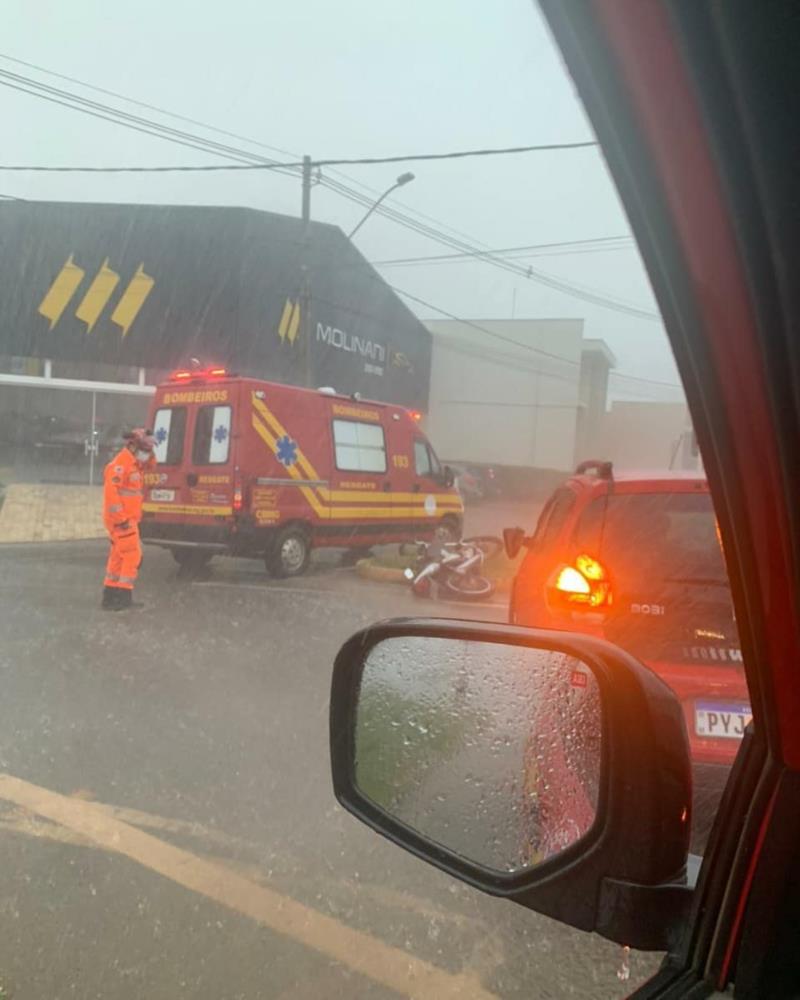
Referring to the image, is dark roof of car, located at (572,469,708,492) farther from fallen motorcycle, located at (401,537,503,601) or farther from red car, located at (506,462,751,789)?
fallen motorcycle, located at (401,537,503,601)

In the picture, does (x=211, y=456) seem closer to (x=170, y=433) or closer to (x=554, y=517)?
(x=170, y=433)

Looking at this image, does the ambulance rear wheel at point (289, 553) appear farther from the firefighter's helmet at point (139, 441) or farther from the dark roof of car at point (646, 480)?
the dark roof of car at point (646, 480)

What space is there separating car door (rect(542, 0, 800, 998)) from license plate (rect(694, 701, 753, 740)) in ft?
3.64

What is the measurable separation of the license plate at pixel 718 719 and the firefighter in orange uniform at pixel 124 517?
22.8 ft

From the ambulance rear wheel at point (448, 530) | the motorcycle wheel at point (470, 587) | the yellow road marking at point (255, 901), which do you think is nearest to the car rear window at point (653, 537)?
the yellow road marking at point (255, 901)

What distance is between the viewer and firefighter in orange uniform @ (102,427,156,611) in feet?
30.0

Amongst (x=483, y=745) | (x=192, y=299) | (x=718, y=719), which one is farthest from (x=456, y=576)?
(x=192, y=299)

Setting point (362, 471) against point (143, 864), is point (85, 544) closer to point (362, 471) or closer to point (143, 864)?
point (362, 471)

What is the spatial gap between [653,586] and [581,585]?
57 centimetres

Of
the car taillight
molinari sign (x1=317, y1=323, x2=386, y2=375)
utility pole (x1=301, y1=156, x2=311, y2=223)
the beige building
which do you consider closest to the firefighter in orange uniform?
utility pole (x1=301, y1=156, x2=311, y2=223)

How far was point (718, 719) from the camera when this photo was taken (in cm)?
278

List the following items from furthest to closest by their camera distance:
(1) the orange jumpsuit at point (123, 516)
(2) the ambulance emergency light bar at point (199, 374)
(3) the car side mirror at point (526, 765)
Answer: (2) the ambulance emergency light bar at point (199, 374), (1) the orange jumpsuit at point (123, 516), (3) the car side mirror at point (526, 765)

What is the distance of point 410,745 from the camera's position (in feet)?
Answer: 7.23

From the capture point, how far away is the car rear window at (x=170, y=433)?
38.7 feet
